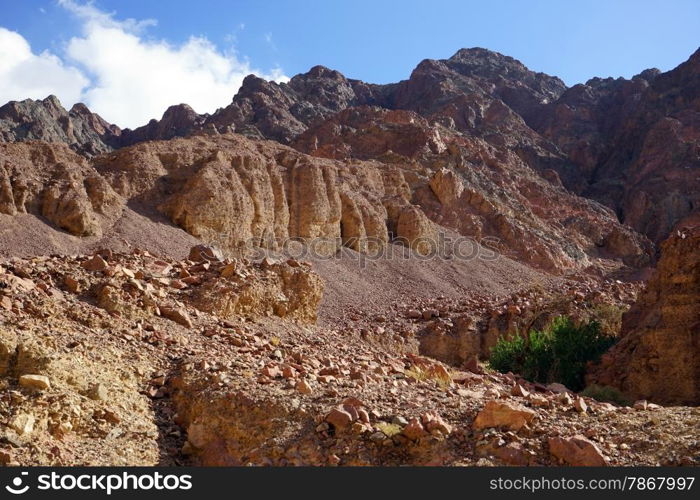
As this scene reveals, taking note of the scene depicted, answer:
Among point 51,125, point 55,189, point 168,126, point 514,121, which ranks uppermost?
point 168,126

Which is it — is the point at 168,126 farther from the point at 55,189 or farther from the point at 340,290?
the point at 340,290

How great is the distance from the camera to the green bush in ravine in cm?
1400

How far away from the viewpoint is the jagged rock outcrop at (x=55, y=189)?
2528 centimetres

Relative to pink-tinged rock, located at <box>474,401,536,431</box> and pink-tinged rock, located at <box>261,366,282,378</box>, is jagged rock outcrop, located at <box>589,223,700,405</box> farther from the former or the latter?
pink-tinged rock, located at <box>261,366,282,378</box>

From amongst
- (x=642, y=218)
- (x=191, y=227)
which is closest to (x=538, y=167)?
(x=642, y=218)

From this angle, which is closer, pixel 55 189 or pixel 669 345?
pixel 669 345

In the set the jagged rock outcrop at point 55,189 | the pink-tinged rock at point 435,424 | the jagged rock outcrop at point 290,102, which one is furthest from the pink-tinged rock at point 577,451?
the jagged rock outcrop at point 290,102

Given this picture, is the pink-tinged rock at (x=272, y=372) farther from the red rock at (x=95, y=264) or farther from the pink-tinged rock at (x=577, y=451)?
the red rock at (x=95, y=264)

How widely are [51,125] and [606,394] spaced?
80.2 metres

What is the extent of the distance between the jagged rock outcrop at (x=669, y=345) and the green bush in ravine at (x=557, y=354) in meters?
0.61

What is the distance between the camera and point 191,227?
100 ft

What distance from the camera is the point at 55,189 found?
86.7 feet

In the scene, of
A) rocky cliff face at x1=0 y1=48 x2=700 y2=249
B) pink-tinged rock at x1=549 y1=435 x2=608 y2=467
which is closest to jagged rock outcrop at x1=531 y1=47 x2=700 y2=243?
rocky cliff face at x1=0 y1=48 x2=700 y2=249

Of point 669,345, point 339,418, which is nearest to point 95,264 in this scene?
point 339,418
